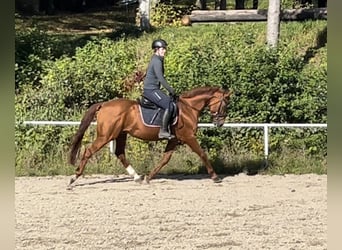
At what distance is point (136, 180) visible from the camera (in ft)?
27.8

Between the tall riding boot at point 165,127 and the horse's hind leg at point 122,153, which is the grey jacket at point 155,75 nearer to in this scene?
the tall riding boot at point 165,127

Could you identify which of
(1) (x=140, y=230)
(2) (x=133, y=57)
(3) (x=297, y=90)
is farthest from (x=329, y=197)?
(2) (x=133, y=57)

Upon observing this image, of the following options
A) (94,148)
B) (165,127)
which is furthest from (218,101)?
(94,148)

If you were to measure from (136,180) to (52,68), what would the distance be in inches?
150

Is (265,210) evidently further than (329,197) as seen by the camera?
Yes

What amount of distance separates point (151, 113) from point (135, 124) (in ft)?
0.78

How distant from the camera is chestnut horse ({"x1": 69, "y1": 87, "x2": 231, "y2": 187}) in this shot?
8.19 metres

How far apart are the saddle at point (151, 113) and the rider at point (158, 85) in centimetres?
8

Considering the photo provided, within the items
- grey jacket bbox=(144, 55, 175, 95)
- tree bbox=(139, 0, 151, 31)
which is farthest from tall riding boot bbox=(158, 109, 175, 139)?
tree bbox=(139, 0, 151, 31)

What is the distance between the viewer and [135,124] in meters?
8.23

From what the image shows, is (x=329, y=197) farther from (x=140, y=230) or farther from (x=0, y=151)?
(x=140, y=230)

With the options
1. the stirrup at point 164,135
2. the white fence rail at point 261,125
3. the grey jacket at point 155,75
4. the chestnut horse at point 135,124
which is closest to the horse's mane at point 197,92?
the chestnut horse at point 135,124

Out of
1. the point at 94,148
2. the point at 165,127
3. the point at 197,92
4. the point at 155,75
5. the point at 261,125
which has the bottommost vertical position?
the point at 94,148

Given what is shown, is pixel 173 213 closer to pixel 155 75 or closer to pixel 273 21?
pixel 155 75
